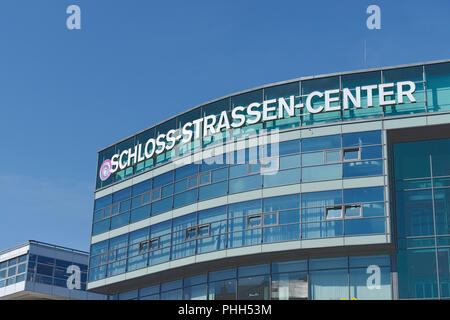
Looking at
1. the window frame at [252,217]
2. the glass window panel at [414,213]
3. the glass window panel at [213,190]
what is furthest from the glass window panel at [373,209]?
the glass window panel at [213,190]

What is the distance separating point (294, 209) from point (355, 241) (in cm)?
373

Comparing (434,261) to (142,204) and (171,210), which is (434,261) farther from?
(142,204)

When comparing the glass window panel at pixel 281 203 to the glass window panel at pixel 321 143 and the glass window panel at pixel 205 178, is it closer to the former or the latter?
the glass window panel at pixel 321 143

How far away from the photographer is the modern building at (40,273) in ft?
190

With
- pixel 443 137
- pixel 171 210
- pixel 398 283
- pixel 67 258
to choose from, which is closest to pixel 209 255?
pixel 171 210

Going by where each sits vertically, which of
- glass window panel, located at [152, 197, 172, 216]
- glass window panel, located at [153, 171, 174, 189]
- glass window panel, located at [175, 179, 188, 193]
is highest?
glass window panel, located at [153, 171, 174, 189]

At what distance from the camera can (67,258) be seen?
203ft

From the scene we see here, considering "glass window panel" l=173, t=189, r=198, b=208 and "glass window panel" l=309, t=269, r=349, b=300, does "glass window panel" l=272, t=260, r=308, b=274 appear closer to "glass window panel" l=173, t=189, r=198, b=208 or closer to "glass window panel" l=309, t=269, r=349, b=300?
"glass window panel" l=309, t=269, r=349, b=300

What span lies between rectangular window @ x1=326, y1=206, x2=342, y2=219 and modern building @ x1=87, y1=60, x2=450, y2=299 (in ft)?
0.25

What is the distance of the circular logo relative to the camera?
46.7 meters

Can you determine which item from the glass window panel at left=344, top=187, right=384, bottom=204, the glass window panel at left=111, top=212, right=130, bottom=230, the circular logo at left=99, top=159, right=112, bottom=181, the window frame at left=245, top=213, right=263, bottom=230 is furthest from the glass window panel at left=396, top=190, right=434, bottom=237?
the circular logo at left=99, top=159, right=112, bottom=181

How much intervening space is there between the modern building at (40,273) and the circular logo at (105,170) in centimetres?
1409

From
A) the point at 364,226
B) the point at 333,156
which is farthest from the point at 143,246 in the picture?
the point at 364,226

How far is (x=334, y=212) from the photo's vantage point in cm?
3509
